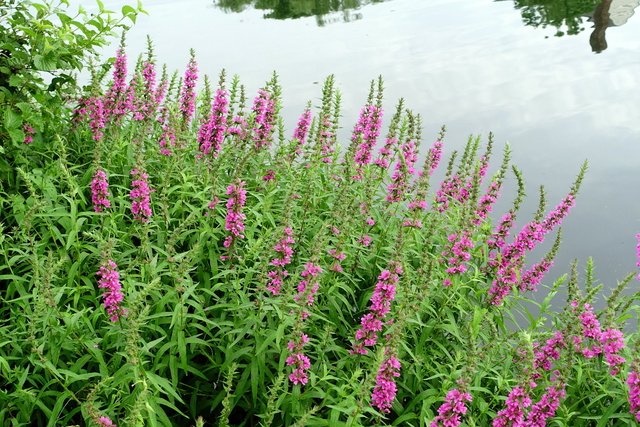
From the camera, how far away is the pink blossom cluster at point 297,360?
3943 mm

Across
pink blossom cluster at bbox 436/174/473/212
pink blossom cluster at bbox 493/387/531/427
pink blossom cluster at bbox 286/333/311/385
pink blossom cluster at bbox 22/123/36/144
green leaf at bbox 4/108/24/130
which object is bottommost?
pink blossom cluster at bbox 493/387/531/427

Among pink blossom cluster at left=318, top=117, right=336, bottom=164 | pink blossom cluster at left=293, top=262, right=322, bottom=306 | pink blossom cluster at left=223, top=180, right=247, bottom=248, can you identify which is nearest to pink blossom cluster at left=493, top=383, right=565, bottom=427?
pink blossom cluster at left=293, top=262, right=322, bottom=306

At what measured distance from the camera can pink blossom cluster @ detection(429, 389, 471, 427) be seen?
3541 millimetres

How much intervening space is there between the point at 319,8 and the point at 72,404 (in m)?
15.6

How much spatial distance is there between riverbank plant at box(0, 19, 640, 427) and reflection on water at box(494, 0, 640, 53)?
10.3 metres

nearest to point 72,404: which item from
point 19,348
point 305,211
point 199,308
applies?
point 19,348

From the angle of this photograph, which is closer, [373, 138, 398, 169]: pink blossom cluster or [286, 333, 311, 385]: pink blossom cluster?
[286, 333, 311, 385]: pink blossom cluster

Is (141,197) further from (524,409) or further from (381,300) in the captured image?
(524,409)

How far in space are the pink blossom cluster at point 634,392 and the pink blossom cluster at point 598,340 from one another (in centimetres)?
31

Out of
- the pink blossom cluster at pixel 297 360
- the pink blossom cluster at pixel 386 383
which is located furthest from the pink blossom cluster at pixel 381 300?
the pink blossom cluster at pixel 297 360

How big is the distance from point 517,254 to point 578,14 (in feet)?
44.4

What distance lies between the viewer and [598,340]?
14.5 ft

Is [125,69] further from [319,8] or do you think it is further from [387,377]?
[319,8]

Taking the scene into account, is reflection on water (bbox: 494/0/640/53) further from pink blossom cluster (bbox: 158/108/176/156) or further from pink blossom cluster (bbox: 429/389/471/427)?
pink blossom cluster (bbox: 429/389/471/427)
